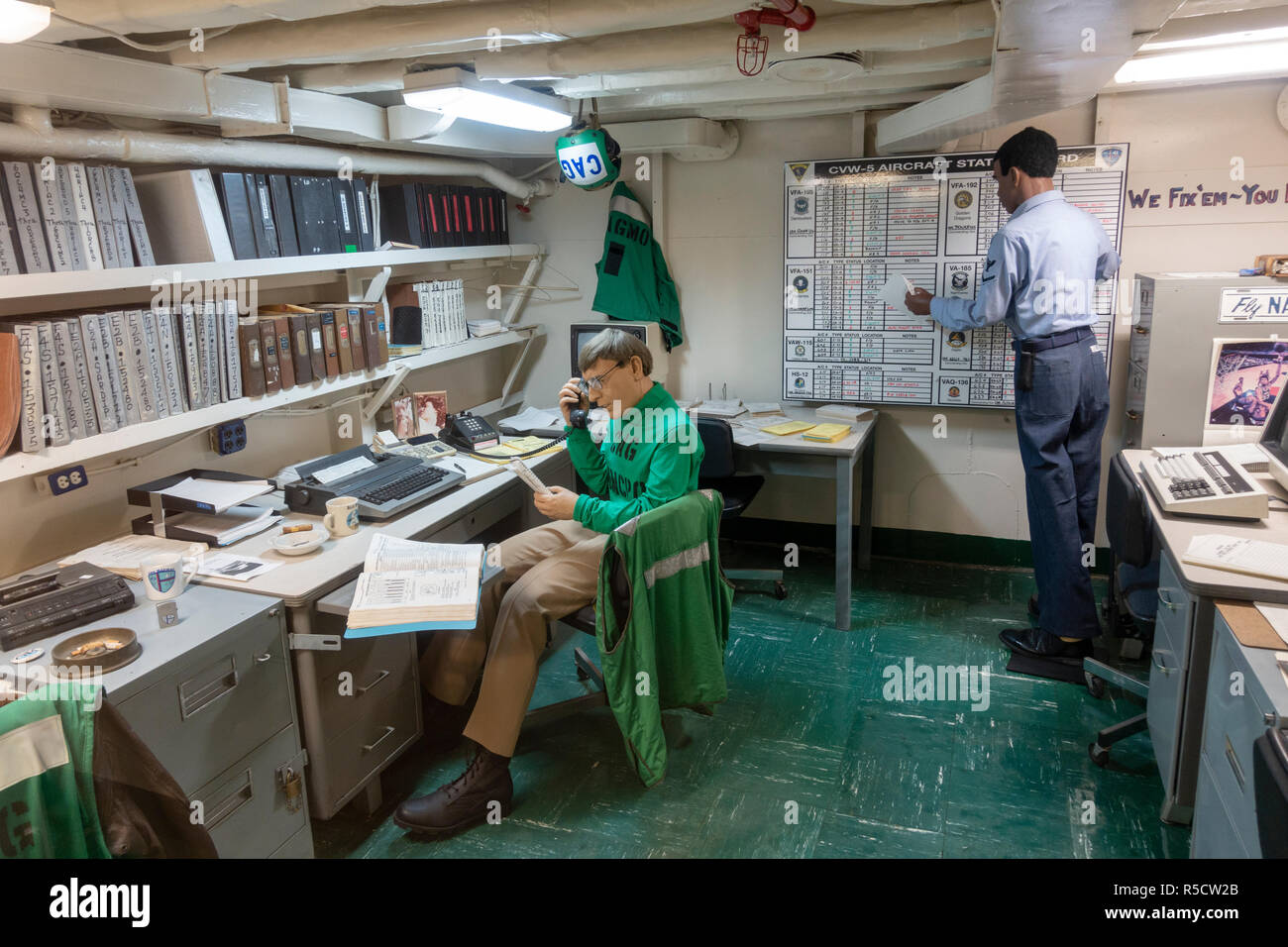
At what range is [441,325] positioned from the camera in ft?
12.0

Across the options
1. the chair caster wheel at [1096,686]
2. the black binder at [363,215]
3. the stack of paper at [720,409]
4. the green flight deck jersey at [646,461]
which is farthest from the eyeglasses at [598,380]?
the chair caster wheel at [1096,686]

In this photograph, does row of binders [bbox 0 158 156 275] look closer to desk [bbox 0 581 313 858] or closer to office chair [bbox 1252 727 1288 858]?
desk [bbox 0 581 313 858]

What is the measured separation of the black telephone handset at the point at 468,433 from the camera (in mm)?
3512

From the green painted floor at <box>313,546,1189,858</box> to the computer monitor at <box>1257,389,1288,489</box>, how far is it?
0.93 m

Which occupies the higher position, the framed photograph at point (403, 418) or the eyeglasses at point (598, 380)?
the eyeglasses at point (598, 380)

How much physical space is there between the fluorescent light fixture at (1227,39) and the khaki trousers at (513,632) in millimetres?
2425

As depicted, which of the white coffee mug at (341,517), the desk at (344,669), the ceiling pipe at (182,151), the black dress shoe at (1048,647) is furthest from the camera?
the black dress shoe at (1048,647)

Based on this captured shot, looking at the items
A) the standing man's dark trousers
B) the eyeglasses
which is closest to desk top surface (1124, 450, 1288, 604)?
the standing man's dark trousers

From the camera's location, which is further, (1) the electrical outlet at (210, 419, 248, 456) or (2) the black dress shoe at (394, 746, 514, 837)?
(1) the electrical outlet at (210, 419, 248, 456)

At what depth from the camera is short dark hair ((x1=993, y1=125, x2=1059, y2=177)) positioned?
316cm

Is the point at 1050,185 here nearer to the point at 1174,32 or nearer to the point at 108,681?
the point at 1174,32

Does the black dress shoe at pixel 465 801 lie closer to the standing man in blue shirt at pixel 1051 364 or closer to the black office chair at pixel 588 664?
the black office chair at pixel 588 664

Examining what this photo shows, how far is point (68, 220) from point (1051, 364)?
10.2ft

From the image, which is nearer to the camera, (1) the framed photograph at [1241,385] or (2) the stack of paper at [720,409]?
(1) the framed photograph at [1241,385]
